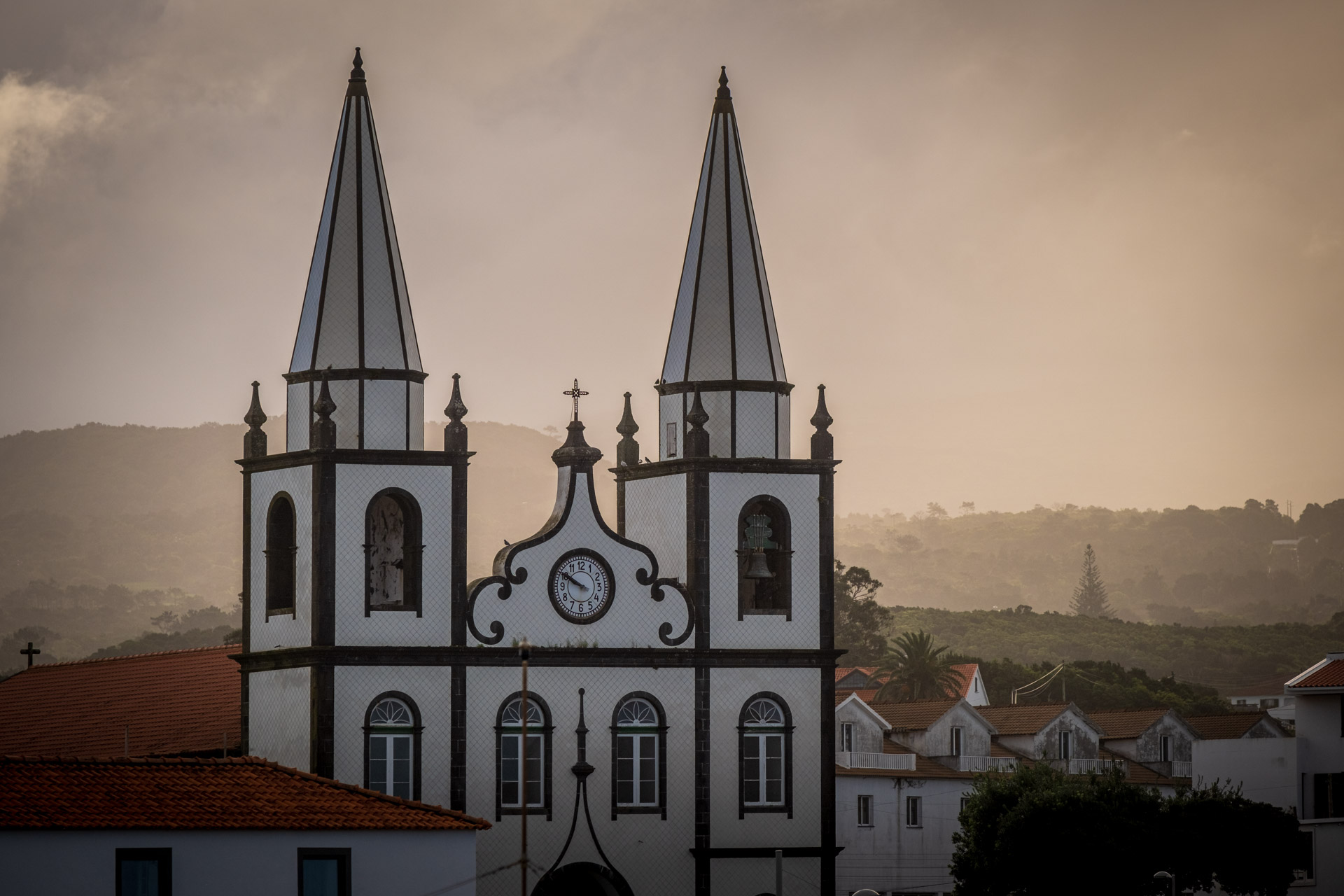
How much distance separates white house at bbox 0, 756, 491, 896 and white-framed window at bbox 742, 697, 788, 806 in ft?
25.3

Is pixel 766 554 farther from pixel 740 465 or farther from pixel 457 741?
pixel 457 741

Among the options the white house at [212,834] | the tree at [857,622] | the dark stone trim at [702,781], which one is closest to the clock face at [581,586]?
the dark stone trim at [702,781]

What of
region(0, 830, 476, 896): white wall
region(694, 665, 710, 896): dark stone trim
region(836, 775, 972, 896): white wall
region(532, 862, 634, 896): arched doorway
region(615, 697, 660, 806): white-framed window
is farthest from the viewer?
region(836, 775, 972, 896): white wall

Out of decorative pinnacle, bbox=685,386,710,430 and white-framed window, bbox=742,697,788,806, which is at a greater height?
decorative pinnacle, bbox=685,386,710,430

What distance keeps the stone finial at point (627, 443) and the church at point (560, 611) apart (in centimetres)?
125

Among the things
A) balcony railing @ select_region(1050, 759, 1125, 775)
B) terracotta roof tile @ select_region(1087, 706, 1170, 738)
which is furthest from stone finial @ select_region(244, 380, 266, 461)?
terracotta roof tile @ select_region(1087, 706, 1170, 738)

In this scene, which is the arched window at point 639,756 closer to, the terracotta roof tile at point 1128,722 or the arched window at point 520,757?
the arched window at point 520,757

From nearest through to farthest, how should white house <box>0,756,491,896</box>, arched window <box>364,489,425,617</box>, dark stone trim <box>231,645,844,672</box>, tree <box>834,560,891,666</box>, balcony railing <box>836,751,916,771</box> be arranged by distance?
1. white house <box>0,756,491,896</box>
2. dark stone trim <box>231,645,844,672</box>
3. arched window <box>364,489,425,617</box>
4. balcony railing <box>836,751,916,771</box>
5. tree <box>834,560,891,666</box>

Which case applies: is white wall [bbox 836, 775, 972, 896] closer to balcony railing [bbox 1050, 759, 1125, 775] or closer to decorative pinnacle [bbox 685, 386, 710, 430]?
balcony railing [bbox 1050, 759, 1125, 775]

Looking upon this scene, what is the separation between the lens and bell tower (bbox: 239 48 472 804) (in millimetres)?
42500

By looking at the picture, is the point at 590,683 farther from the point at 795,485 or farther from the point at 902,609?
the point at 902,609

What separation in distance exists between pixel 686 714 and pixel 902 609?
5104 inches

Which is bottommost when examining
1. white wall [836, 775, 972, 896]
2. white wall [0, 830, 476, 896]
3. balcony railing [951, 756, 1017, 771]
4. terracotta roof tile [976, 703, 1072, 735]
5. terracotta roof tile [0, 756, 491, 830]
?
white wall [836, 775, 972, 896]

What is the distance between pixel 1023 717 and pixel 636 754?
3764cm
